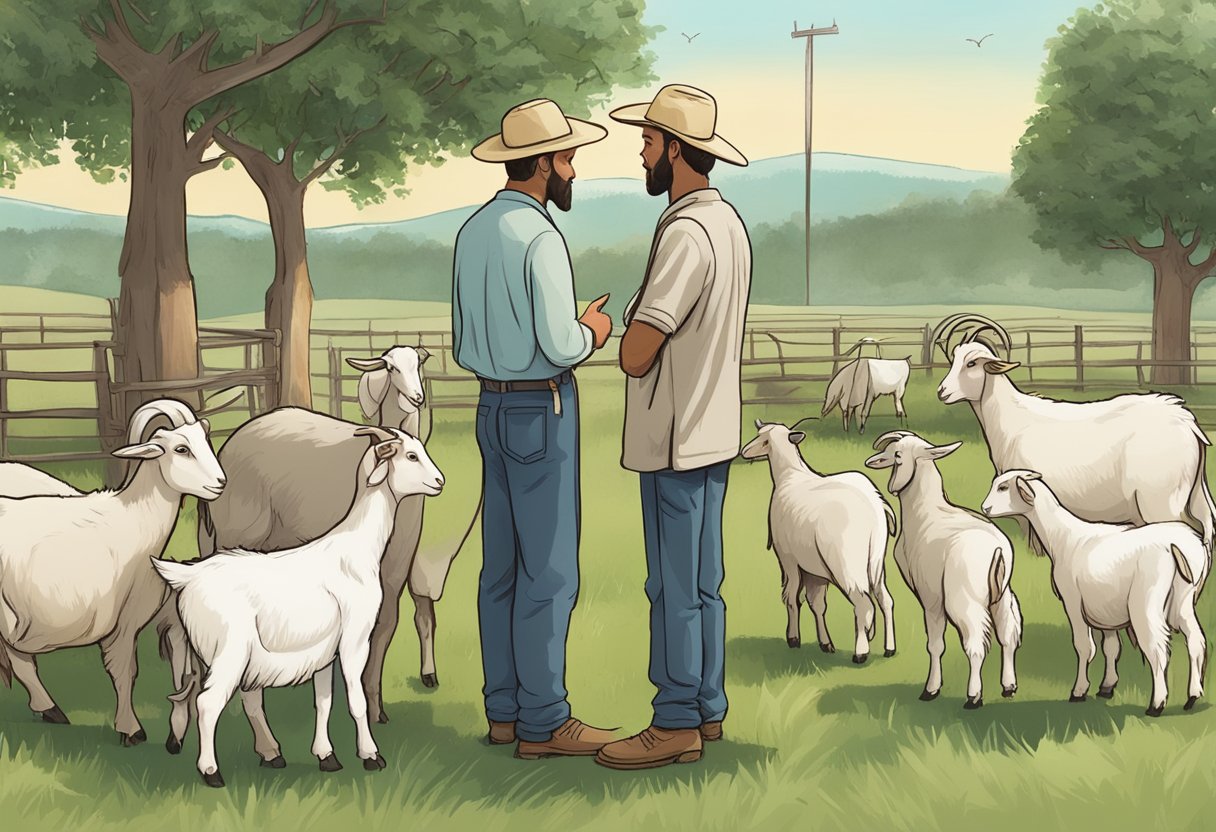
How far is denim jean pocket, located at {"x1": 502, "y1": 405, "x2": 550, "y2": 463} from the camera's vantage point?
15.7 ft

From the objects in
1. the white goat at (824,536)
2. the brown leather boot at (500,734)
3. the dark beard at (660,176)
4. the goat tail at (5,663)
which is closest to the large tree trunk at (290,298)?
the goat tail at (5,663)

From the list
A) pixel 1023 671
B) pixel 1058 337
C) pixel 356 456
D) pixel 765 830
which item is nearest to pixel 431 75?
pixel 356 456

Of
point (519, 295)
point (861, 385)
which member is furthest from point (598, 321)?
point (861, 385)

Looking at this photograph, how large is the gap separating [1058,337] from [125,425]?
37.8m

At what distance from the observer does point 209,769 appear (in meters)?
4.61

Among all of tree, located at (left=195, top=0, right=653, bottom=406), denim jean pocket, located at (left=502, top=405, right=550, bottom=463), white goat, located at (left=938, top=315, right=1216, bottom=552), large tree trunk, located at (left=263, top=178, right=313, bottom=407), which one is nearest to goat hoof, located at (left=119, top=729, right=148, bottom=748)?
denim jean pocket, located at (left=502, top=405, right=550, bottom=463)

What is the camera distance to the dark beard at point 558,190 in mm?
4906

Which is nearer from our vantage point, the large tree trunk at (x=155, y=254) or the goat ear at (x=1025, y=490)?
the goat ear at (x=1025, y=490)

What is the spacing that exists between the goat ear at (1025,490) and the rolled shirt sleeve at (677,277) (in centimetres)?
185

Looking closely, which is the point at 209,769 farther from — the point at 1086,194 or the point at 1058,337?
the point at 1058,337

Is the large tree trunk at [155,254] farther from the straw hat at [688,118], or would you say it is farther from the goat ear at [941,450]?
the goat ear at [941,450]

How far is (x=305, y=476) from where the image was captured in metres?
5.71

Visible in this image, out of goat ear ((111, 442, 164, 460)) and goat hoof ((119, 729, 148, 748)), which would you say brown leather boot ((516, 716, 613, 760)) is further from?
goat ear ((111, 442, 164, 460))

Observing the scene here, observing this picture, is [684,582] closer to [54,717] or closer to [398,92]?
[54,717]
